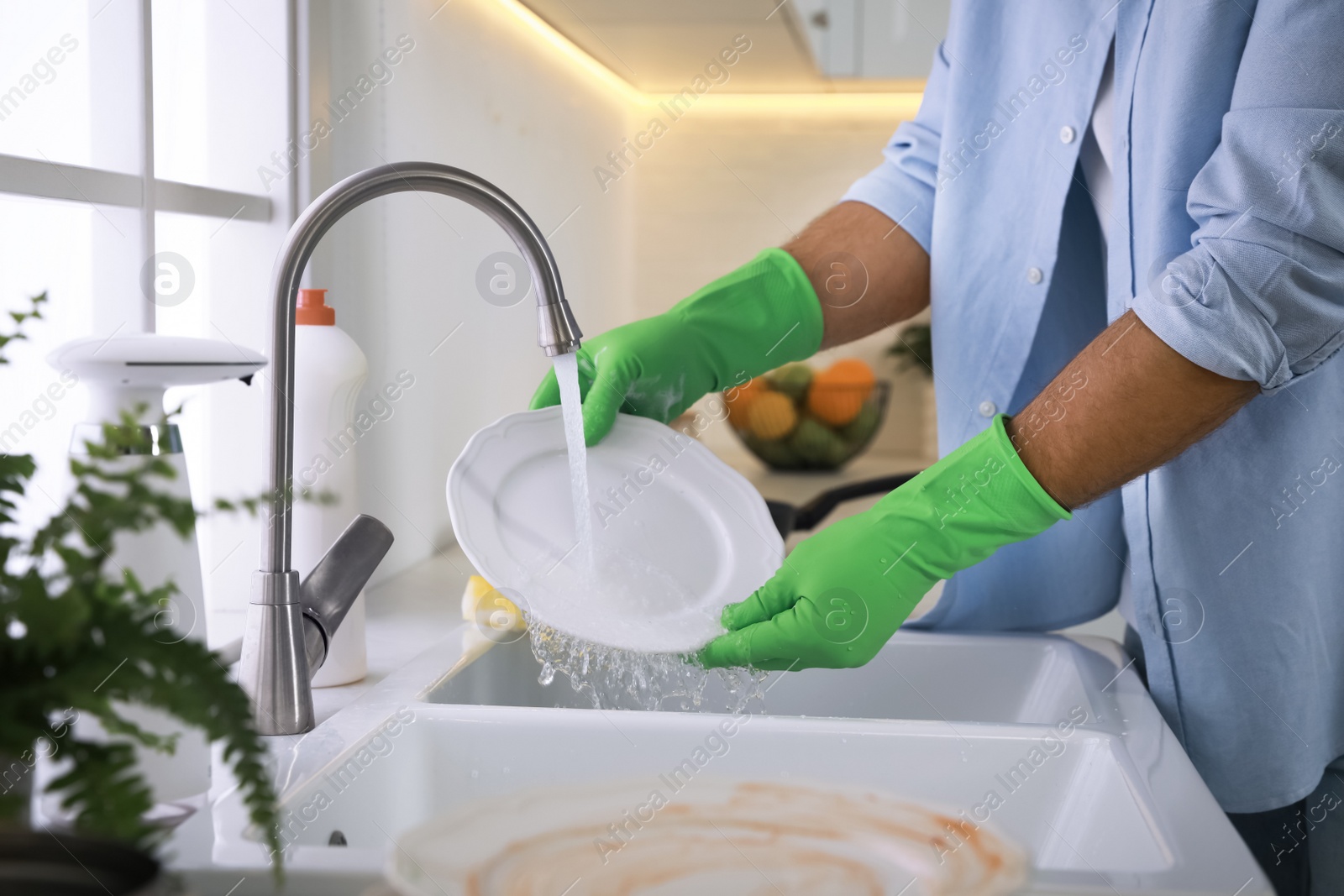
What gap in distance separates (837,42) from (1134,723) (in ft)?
6.18

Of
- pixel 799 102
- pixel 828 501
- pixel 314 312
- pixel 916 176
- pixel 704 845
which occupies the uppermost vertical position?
pixel 799 102

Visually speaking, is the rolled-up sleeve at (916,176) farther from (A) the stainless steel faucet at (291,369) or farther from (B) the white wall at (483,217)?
(B) the white wall at (483,217)

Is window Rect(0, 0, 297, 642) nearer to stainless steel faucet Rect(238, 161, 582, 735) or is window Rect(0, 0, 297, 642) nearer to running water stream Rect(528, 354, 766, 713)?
stainless steel faucet Rect(238, 161, 582, 735)

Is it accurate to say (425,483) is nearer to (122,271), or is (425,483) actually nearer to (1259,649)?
(122,271)

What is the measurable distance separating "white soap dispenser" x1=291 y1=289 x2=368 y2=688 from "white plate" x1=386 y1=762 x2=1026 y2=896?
9.1 inches

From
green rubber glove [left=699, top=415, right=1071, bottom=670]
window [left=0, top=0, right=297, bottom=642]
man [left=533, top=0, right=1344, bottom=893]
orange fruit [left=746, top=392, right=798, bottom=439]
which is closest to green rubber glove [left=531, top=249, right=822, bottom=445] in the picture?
man [left=533, top=0, right=1344, bottom=893]

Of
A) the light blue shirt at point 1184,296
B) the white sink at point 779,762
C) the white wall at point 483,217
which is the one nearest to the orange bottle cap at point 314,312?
the white sink at point 779,762

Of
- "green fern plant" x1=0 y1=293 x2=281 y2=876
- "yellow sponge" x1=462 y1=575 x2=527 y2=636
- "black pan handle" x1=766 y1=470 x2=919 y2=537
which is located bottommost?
"yellow sponge" x1=462 y1=575 x2=527 y2=636

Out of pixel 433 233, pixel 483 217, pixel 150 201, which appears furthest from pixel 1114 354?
pixel 483 217

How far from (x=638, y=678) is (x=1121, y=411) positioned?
1.17 feet

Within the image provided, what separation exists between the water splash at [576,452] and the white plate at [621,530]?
16 mm

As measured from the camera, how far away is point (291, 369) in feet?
2.27

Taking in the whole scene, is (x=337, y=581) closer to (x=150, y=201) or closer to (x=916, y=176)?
(x=150, y=201)

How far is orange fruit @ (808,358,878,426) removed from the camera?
2500 mm
